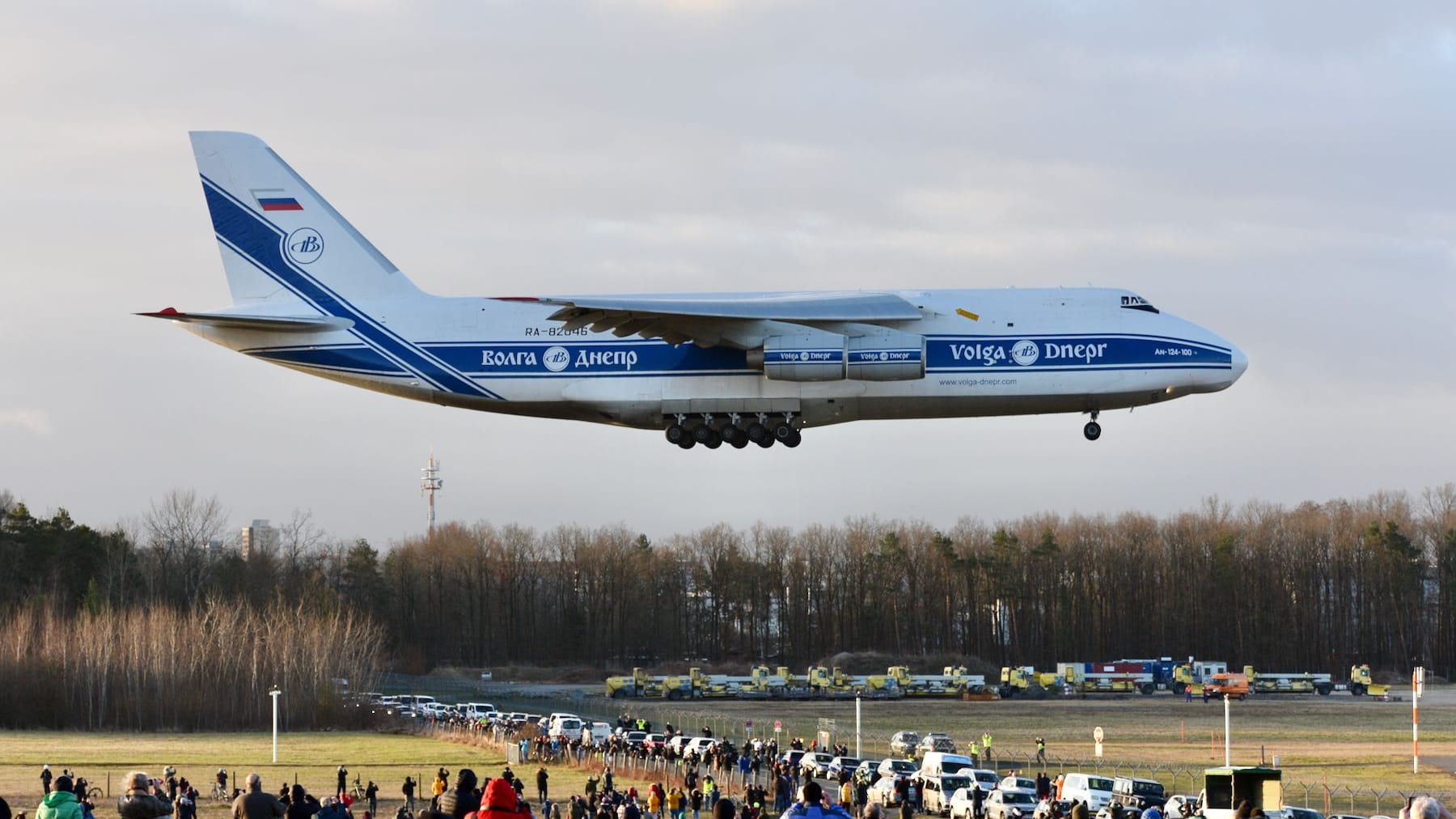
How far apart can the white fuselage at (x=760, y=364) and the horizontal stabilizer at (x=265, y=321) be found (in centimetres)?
17

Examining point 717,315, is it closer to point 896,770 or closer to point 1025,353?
point 1025,353

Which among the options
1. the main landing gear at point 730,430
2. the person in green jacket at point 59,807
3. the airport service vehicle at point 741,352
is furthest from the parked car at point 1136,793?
the person in green jacket at point 59,807

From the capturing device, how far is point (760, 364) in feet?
103

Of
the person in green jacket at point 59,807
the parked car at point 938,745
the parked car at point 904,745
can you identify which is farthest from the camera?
the parked car at point 904,745

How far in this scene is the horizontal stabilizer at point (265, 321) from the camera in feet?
106

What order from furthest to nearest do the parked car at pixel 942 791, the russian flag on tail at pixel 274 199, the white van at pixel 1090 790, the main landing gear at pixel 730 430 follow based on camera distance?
the russian flag on tail at pixel 274 199
the parked car at pixel 942 791
the main landing gear at pixel 730 430
the white van at pixel 1090 790

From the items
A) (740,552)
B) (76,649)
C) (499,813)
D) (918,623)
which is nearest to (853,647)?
(918,623)

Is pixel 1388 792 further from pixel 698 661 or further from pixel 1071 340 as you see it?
pixel 698 661

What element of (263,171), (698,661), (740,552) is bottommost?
(698,661)

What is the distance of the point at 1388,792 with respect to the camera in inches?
→ 1383

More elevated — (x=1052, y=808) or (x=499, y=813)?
(x=499, y=813)

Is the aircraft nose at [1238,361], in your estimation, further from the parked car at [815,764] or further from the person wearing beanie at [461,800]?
the person wearing beanie at [461,800]

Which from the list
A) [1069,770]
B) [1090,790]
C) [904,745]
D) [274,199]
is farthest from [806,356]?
[904,745]

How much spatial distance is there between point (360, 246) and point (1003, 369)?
13824 mm
